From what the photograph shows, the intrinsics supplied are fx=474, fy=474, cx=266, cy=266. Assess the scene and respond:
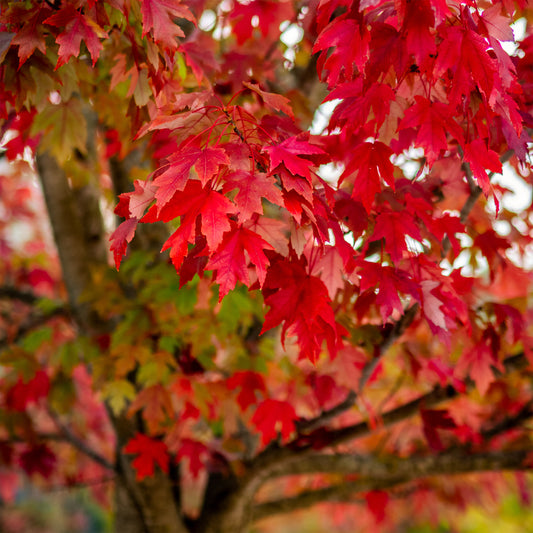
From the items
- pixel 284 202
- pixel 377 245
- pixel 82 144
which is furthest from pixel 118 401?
pixel 284 202

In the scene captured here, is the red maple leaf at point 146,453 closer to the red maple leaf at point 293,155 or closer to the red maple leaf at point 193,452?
the red maple leaf at point 193,452

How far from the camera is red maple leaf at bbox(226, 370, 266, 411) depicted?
6.82ft

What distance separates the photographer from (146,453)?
7.24 ft

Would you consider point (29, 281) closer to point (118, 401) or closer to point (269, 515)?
point (118, 401)

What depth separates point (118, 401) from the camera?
2.05 metres

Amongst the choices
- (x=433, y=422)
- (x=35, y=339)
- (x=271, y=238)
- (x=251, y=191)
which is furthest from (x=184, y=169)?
(x=35, y=339)

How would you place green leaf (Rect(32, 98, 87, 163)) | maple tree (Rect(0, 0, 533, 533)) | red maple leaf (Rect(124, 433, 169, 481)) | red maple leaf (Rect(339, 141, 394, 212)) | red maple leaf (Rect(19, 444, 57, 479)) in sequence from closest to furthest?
maple tree (Rect(0, 0, 533, 533)), red maple leaf (Rect(339, 141, 394, 212)), green leaf (Rect(32, 98, 87, 163)), red maple leaf (Rect(124, 433, 169, 481)), red maple leaf (Rect(19, 444, 57, 479))

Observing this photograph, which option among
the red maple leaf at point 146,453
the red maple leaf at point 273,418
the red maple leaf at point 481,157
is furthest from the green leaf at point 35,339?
the red maple leaf at point 481,157

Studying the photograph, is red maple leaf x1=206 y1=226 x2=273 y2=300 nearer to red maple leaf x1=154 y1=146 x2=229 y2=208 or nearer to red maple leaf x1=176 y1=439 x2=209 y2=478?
red maple leaf x1=154 y1=146 x2=229 y2=208

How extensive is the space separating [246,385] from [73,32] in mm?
1486

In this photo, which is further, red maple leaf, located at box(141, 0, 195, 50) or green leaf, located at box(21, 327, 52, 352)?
green leaf, located at box(21, 327, 52, 352)

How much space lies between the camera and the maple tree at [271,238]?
1068 millimetres

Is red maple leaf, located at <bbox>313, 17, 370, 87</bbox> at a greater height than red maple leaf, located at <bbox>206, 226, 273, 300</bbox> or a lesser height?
greater

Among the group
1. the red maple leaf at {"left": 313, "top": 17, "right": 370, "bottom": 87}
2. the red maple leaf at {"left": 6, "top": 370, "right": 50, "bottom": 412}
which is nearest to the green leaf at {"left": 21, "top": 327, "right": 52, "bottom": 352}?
the red maple leaf at {"left": 6, "top": 370, "right": 50, "bottom": 412}
